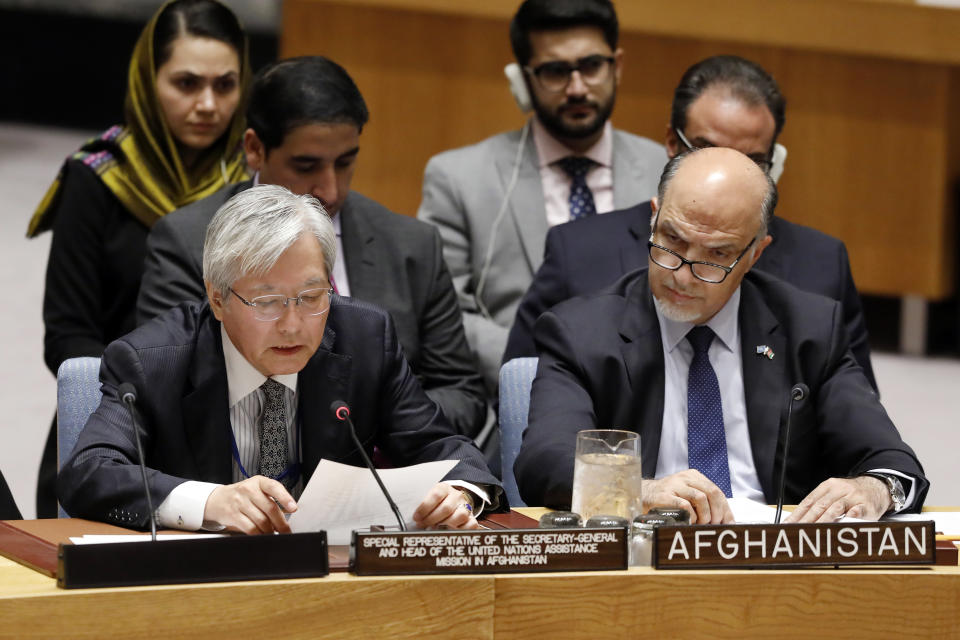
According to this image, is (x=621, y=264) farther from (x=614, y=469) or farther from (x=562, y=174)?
(x=614, y=469)

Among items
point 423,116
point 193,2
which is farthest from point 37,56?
point 193,2

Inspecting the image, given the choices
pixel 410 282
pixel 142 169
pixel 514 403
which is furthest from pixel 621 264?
pixel 142 169

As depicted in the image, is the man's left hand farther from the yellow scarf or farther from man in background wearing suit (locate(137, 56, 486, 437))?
the yellow scarf

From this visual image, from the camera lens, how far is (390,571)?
182 cm

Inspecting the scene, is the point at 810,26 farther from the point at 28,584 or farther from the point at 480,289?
the point at 28,584

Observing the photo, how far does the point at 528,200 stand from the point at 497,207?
0.09 metres

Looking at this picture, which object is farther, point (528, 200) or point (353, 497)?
point (528, 200)

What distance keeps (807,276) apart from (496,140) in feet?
3.65

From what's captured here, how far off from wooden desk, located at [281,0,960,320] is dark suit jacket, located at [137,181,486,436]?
2523 millimetres

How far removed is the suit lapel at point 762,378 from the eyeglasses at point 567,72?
1.22 m

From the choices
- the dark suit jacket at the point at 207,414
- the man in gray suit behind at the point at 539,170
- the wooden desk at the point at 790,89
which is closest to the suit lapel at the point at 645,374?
the dark suit jacket at the point at 207,414

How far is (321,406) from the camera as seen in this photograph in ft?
7.94

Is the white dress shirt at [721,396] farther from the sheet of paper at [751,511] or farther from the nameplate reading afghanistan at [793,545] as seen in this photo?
the nameplate reading afghanistan at [793,545]

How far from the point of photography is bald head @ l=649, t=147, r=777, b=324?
2.61 m
